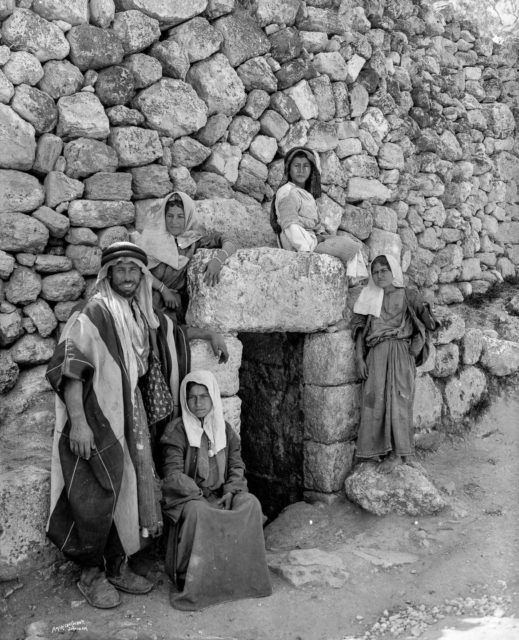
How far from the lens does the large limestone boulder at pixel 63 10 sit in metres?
4.35

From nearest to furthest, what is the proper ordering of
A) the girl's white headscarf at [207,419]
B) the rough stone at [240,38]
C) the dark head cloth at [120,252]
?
the dark head cloth at [120,252]
the girl's white headscarf at [207,419]
the rough stone at [240,38]

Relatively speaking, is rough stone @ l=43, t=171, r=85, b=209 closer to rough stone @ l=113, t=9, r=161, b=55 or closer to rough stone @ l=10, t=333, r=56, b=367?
rough stone @ l=10, t=333, r=56, b=367

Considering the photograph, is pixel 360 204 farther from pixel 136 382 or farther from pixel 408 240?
pixel 136 382

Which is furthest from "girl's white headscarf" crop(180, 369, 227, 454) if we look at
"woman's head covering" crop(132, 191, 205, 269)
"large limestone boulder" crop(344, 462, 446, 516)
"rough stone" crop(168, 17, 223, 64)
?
"rough stone" crop(168, 17, 223, 64)

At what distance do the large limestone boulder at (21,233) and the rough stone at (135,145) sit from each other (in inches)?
32.6

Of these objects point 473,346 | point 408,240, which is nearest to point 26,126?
point 408,240

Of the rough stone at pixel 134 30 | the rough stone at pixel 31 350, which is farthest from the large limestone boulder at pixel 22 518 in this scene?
the rough stone at pixel 134 30

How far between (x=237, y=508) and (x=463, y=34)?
20.8ft

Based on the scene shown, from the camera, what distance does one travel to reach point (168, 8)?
4.96 metres

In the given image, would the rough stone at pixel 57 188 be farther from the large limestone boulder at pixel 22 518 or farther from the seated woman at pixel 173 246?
the large limestone boulder at pixel 22 518

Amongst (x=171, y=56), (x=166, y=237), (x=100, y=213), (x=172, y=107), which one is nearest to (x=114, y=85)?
(x=172, y=107)

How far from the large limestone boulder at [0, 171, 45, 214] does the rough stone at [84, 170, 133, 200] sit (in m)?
0.34

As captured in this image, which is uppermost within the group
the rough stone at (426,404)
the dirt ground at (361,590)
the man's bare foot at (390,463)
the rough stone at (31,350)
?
the rough stone at (31,350)

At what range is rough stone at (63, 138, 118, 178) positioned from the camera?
4438mm
